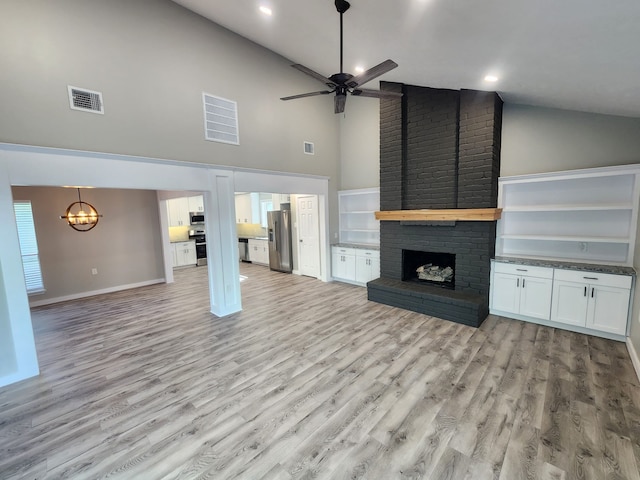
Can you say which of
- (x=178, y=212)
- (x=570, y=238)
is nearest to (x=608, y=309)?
(x=570, y=238)

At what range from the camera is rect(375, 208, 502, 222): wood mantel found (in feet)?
13.0

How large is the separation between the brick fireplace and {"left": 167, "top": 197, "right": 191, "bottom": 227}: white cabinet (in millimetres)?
6536

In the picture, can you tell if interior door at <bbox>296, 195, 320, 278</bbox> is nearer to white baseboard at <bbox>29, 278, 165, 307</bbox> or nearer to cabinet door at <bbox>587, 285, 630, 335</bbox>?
white baseboard at <bbox>29, 278, 165, 307</bbox>

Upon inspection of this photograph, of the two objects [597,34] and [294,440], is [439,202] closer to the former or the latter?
[597,34]

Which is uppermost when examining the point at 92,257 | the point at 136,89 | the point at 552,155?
the point at 136,89

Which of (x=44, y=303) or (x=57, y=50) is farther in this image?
(x=44, y=303)

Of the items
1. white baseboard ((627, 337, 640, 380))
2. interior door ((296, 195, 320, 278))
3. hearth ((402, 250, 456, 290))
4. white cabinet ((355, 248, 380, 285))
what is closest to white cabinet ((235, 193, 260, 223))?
interior door ((296, 195, 320, 278))

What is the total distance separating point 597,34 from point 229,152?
4311 millimetres

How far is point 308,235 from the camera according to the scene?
22.5 ft

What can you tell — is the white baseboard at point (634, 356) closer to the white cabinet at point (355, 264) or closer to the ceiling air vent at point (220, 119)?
the white cabinet at point (355, 264)

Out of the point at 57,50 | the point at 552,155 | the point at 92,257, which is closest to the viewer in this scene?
the point at 57,50

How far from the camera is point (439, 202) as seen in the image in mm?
4629

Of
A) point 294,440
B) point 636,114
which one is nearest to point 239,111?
point 294,440

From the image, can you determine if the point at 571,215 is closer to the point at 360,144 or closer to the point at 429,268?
the point at 429,268
